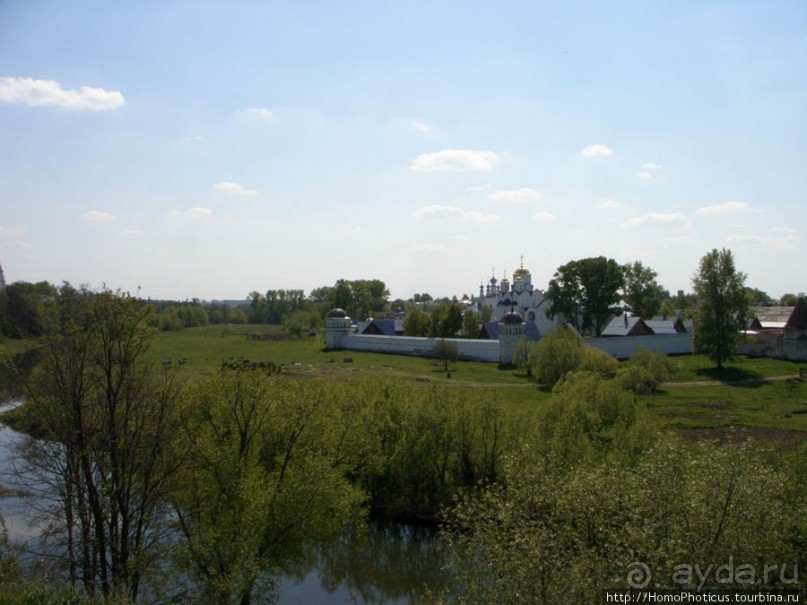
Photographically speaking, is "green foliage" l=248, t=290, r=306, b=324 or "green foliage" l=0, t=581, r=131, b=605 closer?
"green foliage" l=0, t=581, r=131, b=605

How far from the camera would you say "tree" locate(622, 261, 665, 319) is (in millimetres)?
76062

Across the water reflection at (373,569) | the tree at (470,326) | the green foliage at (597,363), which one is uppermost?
the tree at (470,326)

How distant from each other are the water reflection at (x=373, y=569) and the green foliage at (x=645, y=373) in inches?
826

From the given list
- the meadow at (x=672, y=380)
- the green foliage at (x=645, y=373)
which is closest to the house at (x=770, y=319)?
the meadow at (x=672, y=380)

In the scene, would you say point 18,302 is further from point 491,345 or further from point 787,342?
point 787,342

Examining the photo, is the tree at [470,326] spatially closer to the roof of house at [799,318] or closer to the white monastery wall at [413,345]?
the white monastery wall at [413,345]

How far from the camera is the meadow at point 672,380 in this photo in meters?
28.8

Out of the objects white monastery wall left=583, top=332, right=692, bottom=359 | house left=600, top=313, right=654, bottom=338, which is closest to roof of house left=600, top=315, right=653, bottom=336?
house left=600, top=313, right=654, bottom=338

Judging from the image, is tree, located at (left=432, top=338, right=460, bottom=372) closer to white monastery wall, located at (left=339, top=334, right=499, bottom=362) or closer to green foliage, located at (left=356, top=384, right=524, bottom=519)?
white monastery wall, located at (left=339, top=334, right=499, bottom=362)

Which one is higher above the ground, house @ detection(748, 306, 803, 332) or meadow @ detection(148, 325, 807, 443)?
house @ detection(748, 306, 803, 332)

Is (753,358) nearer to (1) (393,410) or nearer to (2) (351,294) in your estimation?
(1) (393,410)

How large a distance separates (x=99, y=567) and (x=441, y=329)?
54513mm

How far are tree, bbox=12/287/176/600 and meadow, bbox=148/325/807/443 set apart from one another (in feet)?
11.8

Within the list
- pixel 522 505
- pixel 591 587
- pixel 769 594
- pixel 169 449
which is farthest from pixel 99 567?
pixel 769 594
